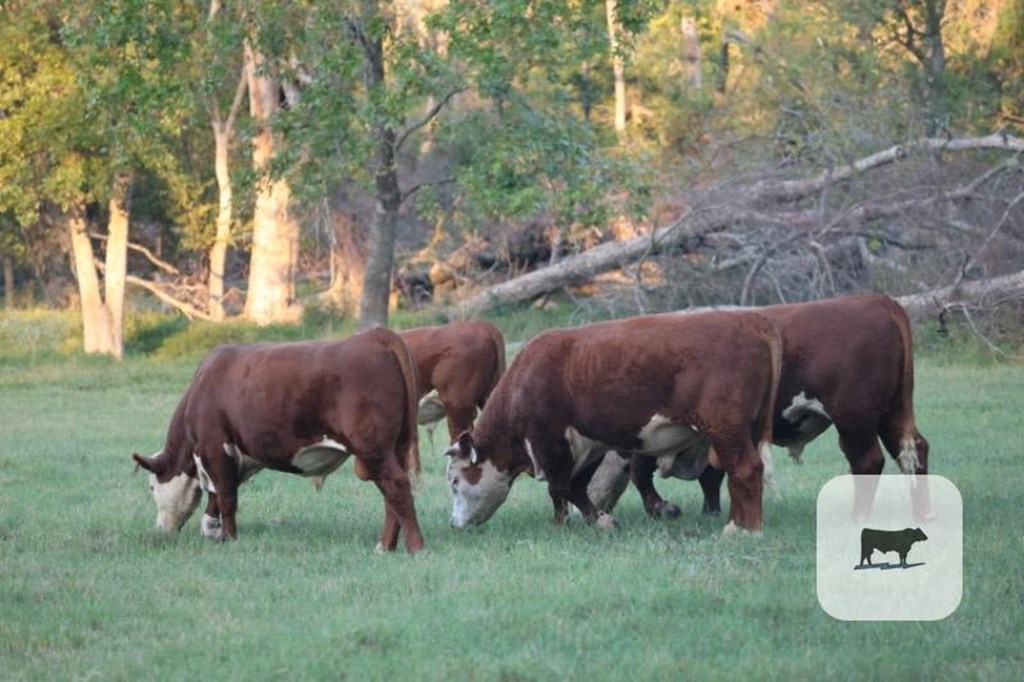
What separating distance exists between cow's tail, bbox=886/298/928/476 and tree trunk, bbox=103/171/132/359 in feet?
66.5

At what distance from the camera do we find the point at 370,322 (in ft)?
74.4

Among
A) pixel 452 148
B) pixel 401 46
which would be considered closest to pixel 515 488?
pixel 401 46

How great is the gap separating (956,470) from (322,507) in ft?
16.4

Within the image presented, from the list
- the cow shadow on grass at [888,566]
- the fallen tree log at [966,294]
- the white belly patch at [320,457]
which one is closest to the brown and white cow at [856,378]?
the cow shadow on grass at [888,566]

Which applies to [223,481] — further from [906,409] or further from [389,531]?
[906,409]

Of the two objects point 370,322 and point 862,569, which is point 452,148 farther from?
point 862,569

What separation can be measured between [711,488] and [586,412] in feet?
4.57

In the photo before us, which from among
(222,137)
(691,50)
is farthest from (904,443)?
(691,50)

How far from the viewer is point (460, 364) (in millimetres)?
14398

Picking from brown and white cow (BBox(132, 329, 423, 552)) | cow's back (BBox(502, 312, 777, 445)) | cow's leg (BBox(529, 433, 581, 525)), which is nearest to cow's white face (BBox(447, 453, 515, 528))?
cow's leg (BBox(529, 433, 581, 525))

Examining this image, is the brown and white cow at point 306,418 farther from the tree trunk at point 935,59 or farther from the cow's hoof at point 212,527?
the tree trunk at point 935,59

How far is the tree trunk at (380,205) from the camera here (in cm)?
2098

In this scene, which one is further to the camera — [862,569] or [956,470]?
[956,470]

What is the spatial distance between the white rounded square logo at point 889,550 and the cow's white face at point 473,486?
217 cm
